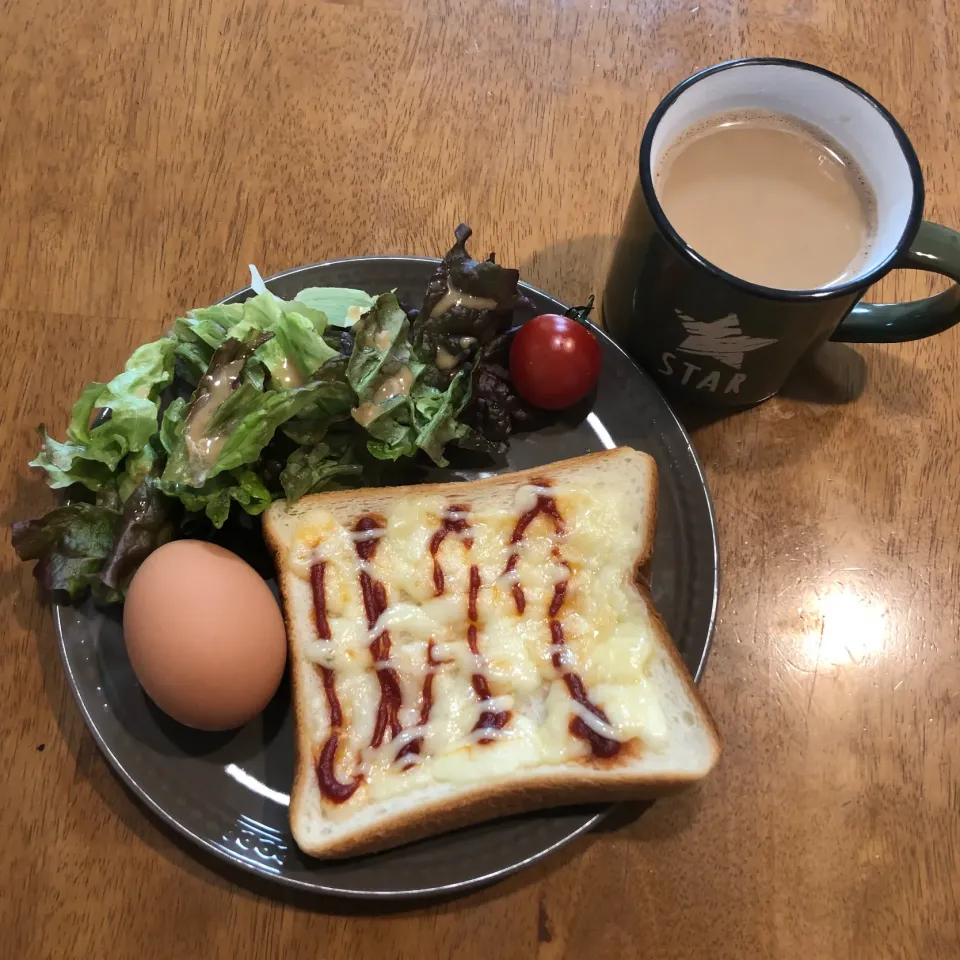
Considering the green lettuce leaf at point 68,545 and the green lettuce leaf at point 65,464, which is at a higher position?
the green lettuce leaf at point 65,464

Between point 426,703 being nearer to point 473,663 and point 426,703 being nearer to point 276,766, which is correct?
point 473,663

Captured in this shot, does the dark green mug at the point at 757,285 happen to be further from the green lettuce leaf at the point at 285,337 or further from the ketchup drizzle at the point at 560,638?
the green lettuce leaf at the point at 285,337

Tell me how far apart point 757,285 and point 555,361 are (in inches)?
13.8

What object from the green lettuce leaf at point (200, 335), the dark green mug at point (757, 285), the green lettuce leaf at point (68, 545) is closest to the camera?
the dark green mug at point (757, 285)

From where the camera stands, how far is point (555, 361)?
4.47 feet

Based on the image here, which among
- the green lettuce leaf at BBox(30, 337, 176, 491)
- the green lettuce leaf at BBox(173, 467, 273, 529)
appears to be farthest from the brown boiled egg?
the green lettuce leaf at BBox(30, 337, 176, 491)

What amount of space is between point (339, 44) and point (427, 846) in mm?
1561

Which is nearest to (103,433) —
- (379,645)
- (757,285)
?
(379,645)

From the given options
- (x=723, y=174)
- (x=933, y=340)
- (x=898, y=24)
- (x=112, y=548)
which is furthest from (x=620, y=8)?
(x=112, y=548)

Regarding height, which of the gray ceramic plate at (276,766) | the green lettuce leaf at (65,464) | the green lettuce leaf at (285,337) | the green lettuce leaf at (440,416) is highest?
the green lettuce leaf at (285,337)

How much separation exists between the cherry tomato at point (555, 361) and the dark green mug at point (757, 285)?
10 centimetres

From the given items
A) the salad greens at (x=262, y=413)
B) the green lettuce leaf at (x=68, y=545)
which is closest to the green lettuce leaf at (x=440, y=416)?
the salad greens at (x=262, y=413)

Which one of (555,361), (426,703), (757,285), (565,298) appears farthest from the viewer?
(565,298)

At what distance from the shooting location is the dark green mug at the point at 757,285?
115 cm
